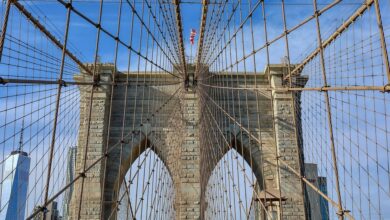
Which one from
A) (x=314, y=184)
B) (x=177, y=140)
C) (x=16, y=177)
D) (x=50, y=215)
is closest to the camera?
(x=177, y=140)

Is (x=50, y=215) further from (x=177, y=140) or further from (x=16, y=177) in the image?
(x=177, y=140)

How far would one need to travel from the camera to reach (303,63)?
503 inches

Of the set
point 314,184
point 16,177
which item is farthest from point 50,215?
point 314,184

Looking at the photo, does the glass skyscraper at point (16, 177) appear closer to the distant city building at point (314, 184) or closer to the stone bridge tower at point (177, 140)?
the stone bridge tower at point (177, 140)

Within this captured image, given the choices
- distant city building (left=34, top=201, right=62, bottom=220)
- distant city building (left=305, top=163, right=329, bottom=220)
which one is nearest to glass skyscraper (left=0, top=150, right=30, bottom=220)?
distant city building (left=34, top=201, right=62, bottom=220)

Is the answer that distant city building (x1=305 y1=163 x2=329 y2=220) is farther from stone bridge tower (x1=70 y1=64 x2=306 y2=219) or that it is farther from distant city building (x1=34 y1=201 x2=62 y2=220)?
distant city building (x1=34 y1=201 x2=62 y2=220)

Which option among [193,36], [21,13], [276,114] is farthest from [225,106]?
[21,13]

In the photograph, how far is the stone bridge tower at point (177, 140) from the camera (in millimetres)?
13031

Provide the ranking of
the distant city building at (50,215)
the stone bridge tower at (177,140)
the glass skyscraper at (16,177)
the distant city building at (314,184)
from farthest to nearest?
the stone bridge tower at (177,140), the distant city building at (314,184), the glass skyscraper at (16,177), the distant city building at (50,215)

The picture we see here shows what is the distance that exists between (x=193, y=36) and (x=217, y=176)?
20.9ft

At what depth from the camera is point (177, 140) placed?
14.1 m

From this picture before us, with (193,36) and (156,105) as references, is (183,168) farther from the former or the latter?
(193,36)

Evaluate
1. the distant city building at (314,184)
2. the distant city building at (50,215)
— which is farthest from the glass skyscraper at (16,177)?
the distant city building at (314,184)

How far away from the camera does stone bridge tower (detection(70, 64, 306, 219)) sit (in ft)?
42.8
